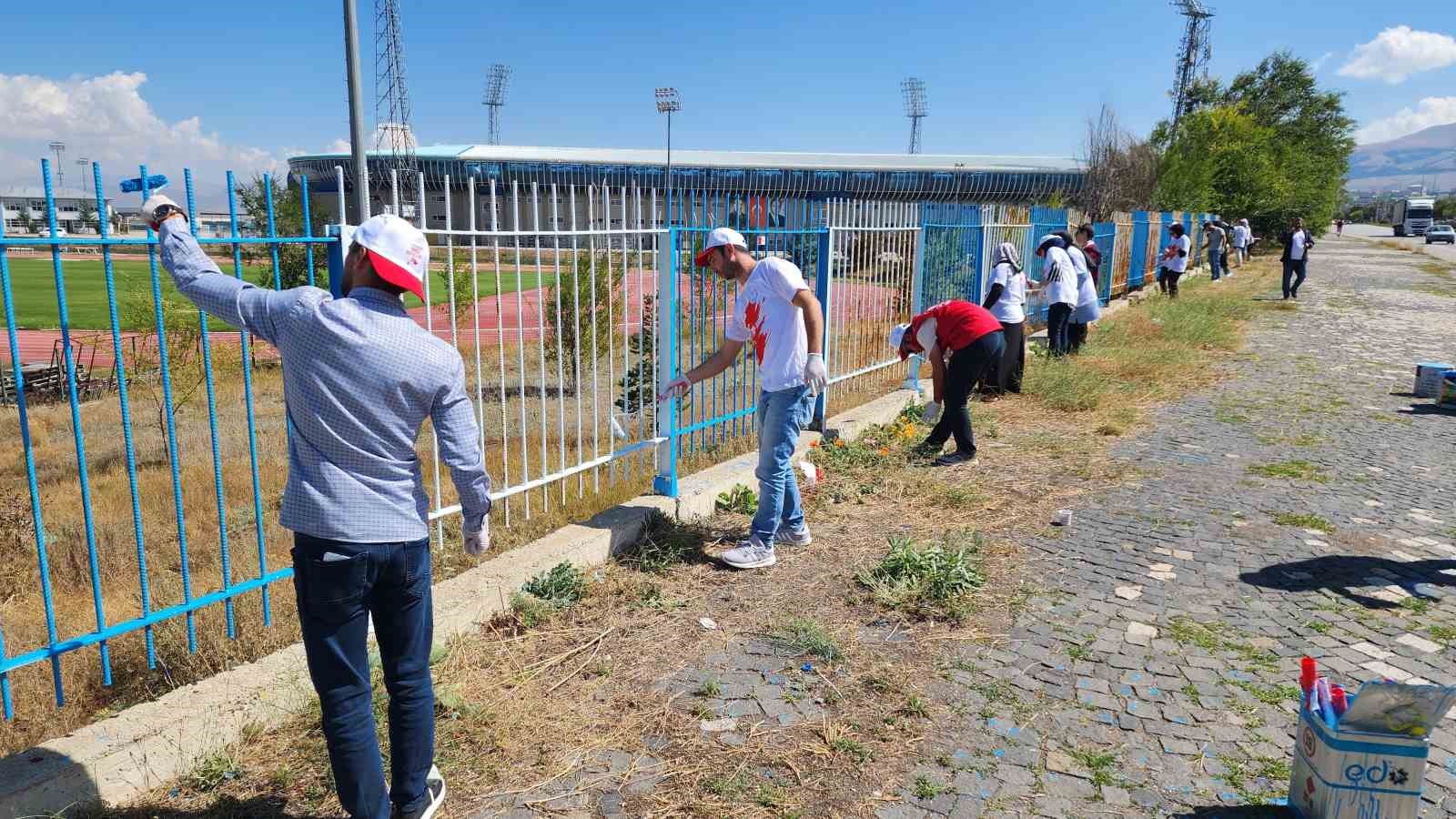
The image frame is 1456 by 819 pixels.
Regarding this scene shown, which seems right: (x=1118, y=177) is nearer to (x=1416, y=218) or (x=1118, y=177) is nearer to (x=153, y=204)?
(x=153, y=204)

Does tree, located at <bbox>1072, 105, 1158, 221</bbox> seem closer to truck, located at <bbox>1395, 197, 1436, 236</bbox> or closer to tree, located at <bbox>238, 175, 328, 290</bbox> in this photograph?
tree, located at <bbox>238, 175, 328, 290</bbox>

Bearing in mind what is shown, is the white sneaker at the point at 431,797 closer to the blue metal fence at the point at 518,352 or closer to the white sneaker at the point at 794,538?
the blue metal fence at the point at 518,352

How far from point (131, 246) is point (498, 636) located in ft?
6.97

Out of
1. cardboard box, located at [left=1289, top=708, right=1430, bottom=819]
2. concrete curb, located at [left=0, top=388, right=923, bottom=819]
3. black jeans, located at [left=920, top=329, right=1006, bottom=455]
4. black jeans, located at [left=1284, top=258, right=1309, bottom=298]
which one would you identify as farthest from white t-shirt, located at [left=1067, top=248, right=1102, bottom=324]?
black jeans, located at [left=1284, top=258, right=1309, bottom=298]

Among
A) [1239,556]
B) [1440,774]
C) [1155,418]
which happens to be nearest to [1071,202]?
[1155,418]

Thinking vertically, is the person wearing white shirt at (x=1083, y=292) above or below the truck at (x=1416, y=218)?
below

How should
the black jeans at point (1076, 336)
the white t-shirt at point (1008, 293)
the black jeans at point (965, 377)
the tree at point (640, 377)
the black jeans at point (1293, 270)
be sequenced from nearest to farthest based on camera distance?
the tree at point (640, 377) → the black jeans at point (965, 377) → the white t-shirt at point (1008, 293) → the black jeans at point (1076, 336) → the black jeans at point (1293, 270)

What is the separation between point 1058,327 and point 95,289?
4290cm

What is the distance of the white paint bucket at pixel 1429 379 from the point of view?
30.3 ft

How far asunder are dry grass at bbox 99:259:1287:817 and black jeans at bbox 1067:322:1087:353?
19.4 feet

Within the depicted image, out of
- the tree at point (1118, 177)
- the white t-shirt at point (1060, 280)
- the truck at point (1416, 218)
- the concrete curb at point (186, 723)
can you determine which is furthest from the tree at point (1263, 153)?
the concrete curb at point (186, 723)

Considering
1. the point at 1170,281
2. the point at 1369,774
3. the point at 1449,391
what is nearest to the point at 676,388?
the point at 1369,774

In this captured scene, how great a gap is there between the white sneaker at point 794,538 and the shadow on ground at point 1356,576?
7.52 feet

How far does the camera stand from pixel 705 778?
3.05m
